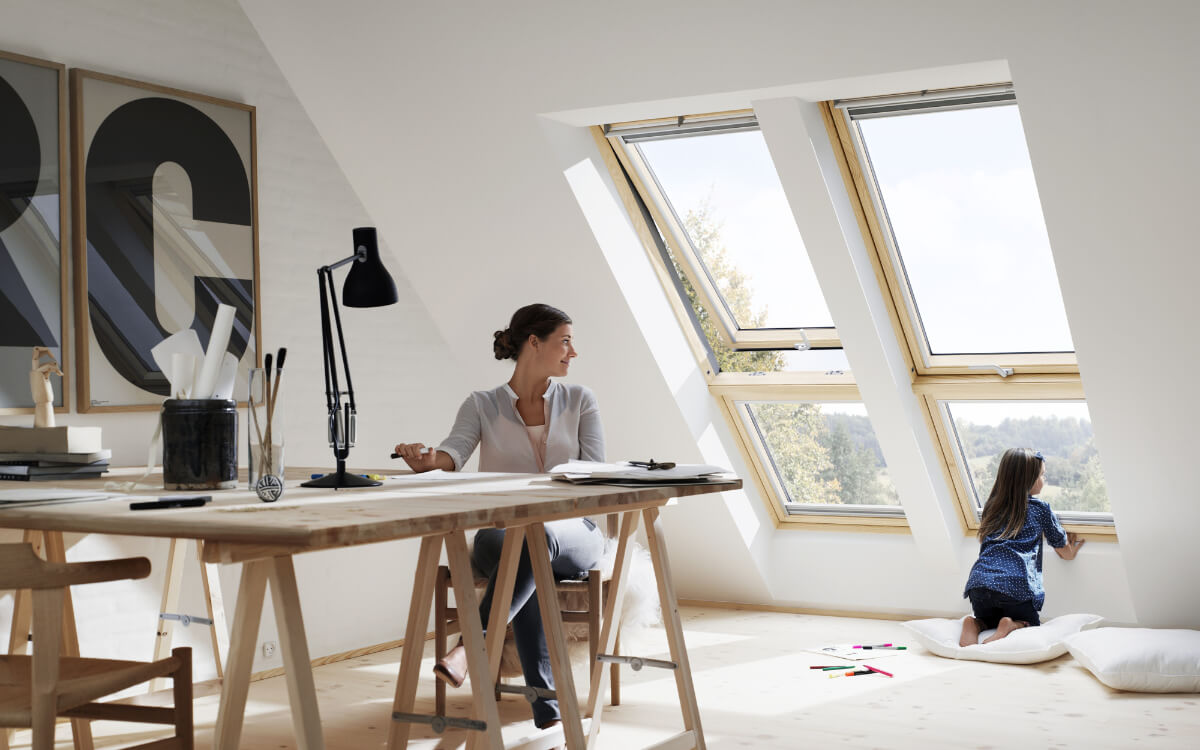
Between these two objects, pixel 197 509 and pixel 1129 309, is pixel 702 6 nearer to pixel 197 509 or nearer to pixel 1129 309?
pixel 1129 309

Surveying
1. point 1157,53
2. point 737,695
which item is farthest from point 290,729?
point 1157,53

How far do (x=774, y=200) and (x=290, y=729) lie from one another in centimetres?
260

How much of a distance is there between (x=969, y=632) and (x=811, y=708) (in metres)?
1.08

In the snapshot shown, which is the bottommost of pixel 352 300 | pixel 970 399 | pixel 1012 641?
pixel 1012 641

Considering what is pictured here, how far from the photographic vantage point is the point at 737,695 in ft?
12.7

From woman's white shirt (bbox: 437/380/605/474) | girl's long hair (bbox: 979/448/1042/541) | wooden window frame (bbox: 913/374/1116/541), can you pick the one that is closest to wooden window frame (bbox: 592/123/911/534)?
wooden window frame (bbox: 913/374/1116/541)

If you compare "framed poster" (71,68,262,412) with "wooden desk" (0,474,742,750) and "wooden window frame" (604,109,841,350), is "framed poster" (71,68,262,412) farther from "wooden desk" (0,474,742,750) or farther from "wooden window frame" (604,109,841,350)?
"wooden window frame" (604,109,841,350)

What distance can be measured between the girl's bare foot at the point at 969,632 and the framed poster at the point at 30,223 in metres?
3.37

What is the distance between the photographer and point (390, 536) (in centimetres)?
191

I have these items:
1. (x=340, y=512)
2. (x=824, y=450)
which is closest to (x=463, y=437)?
(x=340, y=512)

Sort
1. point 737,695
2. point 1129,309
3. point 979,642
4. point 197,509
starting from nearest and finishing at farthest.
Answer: point 197,509 → point 1129,309 → point 737,695 → point 979,642

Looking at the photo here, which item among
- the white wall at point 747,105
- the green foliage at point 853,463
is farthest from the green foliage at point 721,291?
the green foliage at point 853,463

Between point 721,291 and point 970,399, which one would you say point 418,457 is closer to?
point 721,291

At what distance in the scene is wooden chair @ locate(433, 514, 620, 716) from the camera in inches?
142
